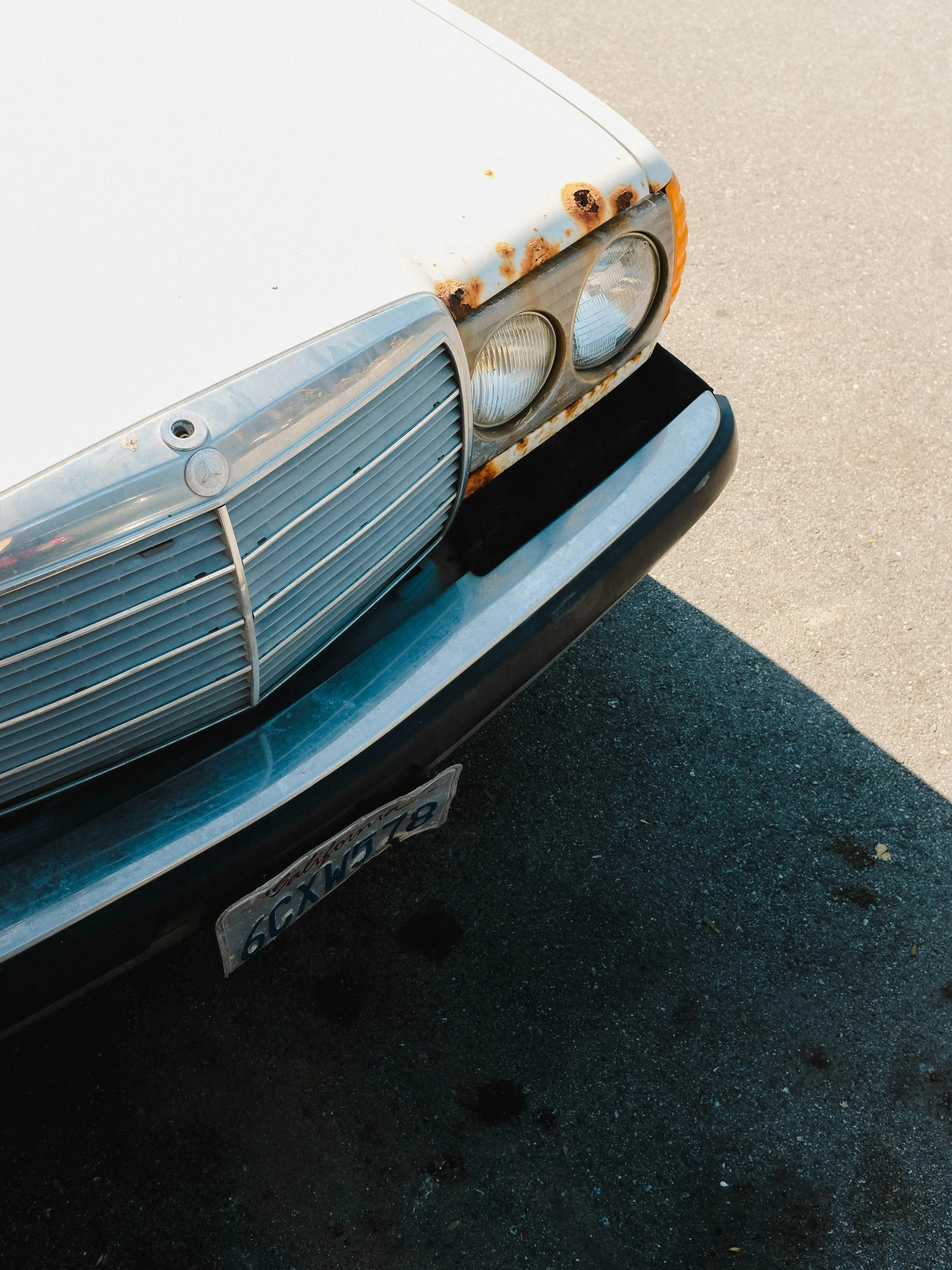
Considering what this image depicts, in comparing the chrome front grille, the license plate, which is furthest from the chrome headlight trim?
the license plate

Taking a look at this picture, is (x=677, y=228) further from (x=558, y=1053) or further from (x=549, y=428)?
(x=558, y=1053)

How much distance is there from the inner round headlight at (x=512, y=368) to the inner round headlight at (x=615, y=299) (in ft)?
0.26

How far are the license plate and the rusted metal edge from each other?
1.78 feet

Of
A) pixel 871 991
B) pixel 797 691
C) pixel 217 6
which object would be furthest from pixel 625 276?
pixel 871 991

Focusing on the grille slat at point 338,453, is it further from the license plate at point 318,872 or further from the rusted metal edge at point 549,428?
the license plate at point 318,872

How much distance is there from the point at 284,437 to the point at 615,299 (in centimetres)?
86

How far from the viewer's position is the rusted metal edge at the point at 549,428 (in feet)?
6.64

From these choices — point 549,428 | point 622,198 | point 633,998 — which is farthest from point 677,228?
point 633,998

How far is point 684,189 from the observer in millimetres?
4504

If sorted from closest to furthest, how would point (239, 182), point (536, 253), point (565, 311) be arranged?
point (239, 182) → point (536, 253) → point (565, 311)

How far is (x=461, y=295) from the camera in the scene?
172cm

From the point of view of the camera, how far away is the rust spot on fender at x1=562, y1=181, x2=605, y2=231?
1.86 meters

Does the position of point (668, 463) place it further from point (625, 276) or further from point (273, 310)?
point (273, 310)

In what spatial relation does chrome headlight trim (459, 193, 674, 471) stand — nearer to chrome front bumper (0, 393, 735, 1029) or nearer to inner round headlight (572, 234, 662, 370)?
inner round headlight (572, 234, 662, 370)
